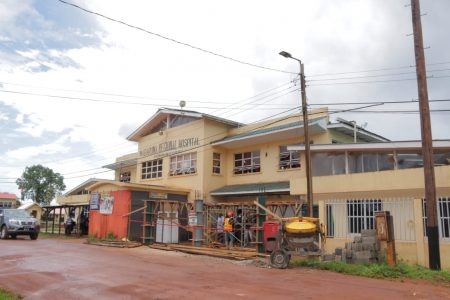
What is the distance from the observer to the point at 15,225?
25688mm

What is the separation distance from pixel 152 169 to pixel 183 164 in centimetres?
449

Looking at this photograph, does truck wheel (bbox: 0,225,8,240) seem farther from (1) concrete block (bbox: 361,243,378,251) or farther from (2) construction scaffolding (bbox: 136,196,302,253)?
(1) concrete block (bbox: 361,243,378,251)

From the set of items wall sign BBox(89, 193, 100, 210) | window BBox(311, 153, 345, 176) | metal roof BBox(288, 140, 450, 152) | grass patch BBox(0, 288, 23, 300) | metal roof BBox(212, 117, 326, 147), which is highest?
metal roof BBox(212, 117, 326, 147)

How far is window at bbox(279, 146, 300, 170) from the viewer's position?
27.5 metres

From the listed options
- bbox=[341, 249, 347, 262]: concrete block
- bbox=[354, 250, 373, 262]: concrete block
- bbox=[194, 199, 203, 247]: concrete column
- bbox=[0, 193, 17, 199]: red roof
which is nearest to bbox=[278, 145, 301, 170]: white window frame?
bbox=[194, 199, 203, 247]: concrete column

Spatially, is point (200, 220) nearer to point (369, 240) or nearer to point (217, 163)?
point (217, 163)

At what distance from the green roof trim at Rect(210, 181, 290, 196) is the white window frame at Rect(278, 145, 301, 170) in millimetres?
1203

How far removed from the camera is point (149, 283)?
11.2m

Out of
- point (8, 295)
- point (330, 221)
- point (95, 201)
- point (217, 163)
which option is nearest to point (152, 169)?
point (217, 163)

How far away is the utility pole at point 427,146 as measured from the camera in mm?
13625

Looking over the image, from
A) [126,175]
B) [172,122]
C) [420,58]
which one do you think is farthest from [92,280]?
[126,175]

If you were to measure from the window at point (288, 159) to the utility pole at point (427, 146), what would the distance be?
13078 mm

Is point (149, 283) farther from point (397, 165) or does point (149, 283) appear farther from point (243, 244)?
point (397, 165)

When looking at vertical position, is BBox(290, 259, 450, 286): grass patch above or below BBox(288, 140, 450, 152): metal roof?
below
